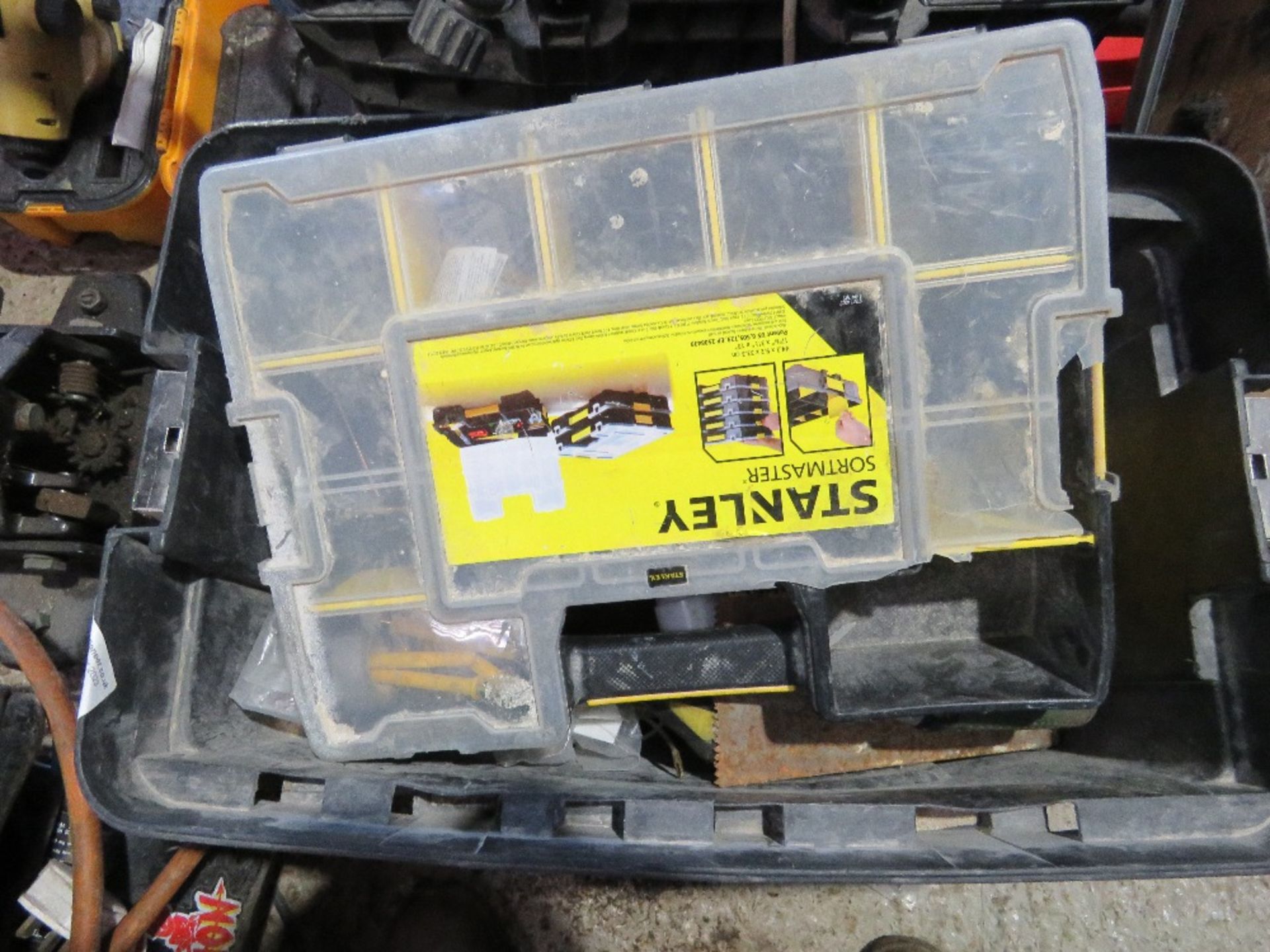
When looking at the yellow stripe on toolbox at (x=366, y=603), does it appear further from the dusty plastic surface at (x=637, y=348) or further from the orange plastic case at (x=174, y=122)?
the orange plastic case at (x=174, y=122)

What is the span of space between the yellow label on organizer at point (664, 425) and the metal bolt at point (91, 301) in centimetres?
82

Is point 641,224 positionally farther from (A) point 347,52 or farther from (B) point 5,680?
(B) point 5,680


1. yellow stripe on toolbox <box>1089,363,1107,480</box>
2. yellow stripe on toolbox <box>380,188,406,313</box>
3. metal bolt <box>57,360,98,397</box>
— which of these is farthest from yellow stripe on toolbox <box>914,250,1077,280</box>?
metal bolt <box>57,360,98,397</box>

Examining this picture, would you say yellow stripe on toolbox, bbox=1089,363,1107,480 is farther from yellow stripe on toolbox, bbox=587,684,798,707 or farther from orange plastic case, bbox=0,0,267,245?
orange plastic case, bbox=0,0,267,245

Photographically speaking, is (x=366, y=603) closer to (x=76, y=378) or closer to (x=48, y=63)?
(x=76, y=378)

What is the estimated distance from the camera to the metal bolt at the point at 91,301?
130 cm

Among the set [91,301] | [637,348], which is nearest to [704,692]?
[637,348]

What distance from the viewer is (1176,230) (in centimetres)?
95


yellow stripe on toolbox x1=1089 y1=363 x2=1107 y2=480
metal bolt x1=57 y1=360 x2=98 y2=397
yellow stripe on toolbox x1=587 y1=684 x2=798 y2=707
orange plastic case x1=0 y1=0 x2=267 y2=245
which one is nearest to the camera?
yellow stripe on toolbox x1=1089 y1=363 x2=1107 y2=480

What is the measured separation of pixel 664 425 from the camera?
81 cm

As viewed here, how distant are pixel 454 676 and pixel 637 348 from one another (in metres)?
0.42

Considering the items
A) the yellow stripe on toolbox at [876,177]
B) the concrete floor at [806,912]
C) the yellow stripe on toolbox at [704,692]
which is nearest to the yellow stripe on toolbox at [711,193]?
the yellow stripe on toolbox at [876,177]

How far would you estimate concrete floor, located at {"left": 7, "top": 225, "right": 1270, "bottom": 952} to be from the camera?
124 cm

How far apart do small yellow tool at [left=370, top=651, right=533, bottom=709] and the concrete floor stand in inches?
23.3
